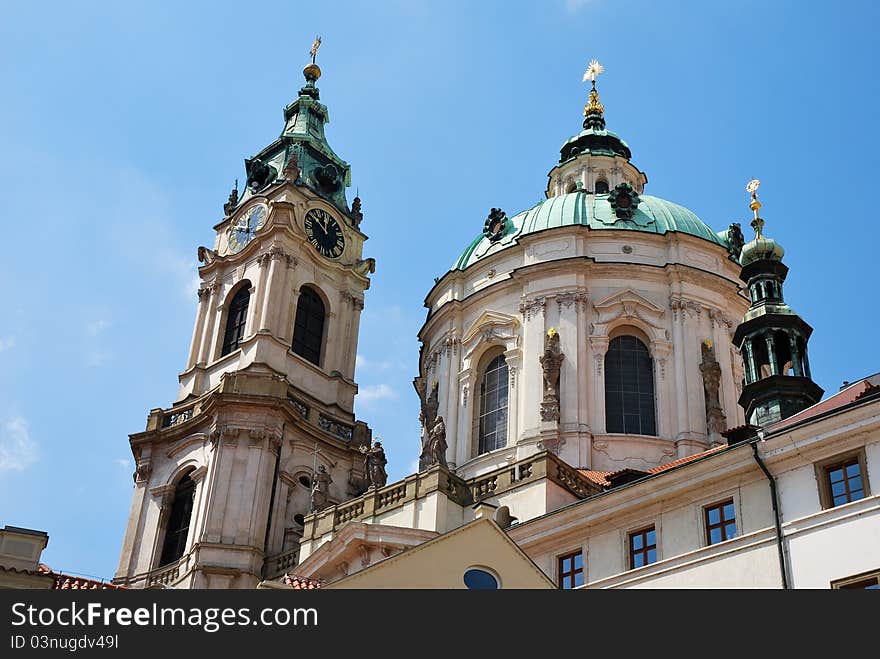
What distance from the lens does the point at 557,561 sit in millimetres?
26016

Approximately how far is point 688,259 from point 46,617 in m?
32.0

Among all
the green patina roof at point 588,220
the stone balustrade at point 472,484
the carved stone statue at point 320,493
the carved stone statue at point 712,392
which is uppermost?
the green patina roof at point 588,220

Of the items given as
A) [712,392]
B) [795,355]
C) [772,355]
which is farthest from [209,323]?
[795,355]

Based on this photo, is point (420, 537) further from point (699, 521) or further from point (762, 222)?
point (762, 222)

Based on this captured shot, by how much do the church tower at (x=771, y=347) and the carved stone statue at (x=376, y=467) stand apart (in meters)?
10.1

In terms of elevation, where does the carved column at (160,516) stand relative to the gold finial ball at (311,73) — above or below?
below

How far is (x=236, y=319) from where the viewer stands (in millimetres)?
47000

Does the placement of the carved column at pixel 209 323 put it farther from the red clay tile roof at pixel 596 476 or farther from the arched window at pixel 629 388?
the red clay tile roof at pixel 596 476

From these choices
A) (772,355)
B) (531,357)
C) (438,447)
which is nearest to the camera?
(438,447)

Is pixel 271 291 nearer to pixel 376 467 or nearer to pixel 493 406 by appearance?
pixel 493 406

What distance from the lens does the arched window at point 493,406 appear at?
4088 cm

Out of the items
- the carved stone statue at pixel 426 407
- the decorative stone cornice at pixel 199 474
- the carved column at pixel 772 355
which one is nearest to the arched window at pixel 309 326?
the carved stone statue at pixel 426 407

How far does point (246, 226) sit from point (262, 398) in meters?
9.67

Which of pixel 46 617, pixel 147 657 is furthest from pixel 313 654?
pixel 46 617
